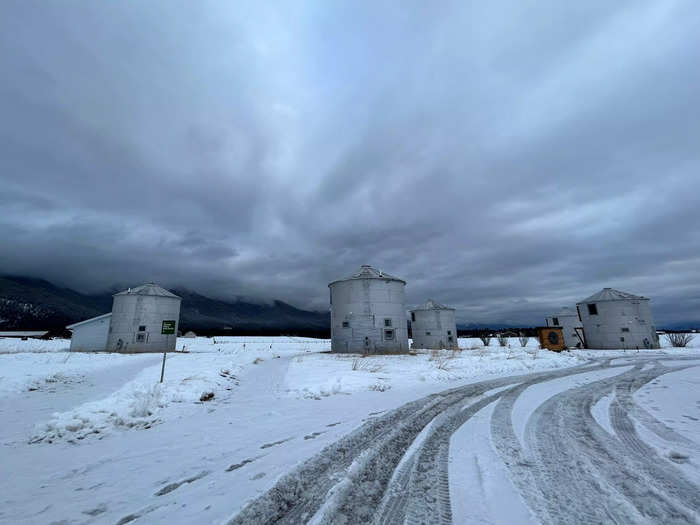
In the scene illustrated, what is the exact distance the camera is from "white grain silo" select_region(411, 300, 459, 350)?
43.4 m

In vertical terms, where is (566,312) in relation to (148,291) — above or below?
below

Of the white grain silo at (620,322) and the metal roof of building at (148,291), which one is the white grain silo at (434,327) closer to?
the white grain silo at (620,322)

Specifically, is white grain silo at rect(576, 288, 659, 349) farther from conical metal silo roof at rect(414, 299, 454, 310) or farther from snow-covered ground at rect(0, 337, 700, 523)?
snow-covered ground at rect(0, 337, 700, 523)

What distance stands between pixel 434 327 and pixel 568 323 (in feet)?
96.8

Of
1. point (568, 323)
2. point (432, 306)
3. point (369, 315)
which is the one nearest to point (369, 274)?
point (369, 315)

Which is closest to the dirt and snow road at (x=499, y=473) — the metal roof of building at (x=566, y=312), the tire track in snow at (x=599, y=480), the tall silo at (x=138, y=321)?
the tire track in snow at (x=599, y=480)

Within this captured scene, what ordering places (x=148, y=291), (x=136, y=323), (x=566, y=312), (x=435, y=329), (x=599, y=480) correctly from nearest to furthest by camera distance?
(x=599, y=480)
(x=136, y=323)
(x=148, y=291)
(x=435, y=329)
(x=566, y=312)

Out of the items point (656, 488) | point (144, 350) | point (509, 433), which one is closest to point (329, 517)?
point (656, 488)

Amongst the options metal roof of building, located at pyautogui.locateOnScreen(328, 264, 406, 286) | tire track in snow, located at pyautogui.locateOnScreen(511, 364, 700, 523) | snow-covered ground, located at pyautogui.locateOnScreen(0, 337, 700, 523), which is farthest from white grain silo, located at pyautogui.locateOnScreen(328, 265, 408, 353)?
tire track in snow, located at pyautogui.locateOnScreen(511, 364, 700, 523)

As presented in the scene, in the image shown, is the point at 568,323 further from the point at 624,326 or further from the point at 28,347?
the point at 28,347

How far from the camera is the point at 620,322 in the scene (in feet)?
143

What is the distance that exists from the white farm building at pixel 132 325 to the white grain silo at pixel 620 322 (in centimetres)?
5594

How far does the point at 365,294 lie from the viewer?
30297 millimetres

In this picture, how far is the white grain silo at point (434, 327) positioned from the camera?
1710 inches
